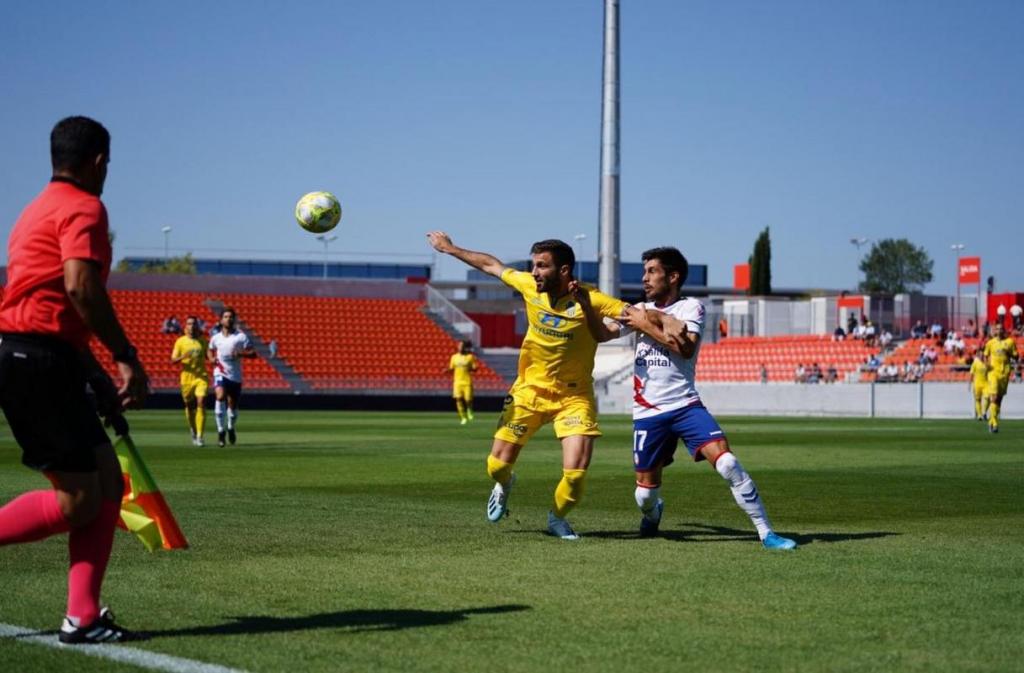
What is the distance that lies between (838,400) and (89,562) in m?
45.0

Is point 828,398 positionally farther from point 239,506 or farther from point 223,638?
point 223,638

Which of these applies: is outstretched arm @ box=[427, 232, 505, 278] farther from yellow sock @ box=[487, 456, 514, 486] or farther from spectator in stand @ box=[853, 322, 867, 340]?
spectator in stand @ box=[853, 322, 867, 340]

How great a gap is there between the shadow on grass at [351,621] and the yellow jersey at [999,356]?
26.8m

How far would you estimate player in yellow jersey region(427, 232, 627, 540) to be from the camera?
1024cm

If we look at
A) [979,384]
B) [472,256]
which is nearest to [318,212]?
[472,256]

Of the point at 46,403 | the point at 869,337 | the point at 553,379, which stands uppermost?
the point at 46,403

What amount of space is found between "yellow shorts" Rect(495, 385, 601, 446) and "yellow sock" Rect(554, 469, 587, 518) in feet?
1.03

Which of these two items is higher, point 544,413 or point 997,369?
point 544,413

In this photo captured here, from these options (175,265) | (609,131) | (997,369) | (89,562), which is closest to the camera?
(89,562)

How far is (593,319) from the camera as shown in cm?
1007

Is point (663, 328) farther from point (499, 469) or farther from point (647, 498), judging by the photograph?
point (499, 469)

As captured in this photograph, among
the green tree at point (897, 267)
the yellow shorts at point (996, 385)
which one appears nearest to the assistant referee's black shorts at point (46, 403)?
the yellow shorts at point (996, 385)

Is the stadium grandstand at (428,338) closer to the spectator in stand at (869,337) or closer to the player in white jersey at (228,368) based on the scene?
the spectator in stand at (869,337)

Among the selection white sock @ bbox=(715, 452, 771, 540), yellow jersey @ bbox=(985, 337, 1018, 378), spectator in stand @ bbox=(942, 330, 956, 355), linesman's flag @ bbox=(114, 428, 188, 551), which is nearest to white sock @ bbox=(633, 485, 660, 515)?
white sock @ bbox=(715, 452, 771, 540)
